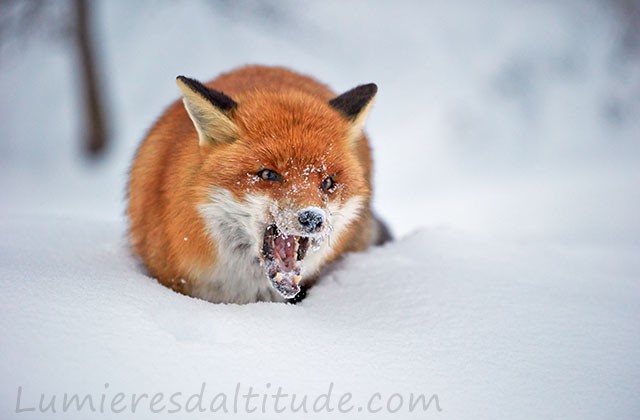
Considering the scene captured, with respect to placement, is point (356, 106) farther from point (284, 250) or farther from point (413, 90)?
point (413, 90)

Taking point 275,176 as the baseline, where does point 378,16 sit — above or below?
above

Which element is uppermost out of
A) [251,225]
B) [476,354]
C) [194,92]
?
[194,92]

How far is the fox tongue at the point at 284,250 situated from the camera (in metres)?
2.83

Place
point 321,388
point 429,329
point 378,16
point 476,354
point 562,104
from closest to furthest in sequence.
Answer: point 321,388 < point 476,354 < point 429,329 < point 562,104 < point 378,16

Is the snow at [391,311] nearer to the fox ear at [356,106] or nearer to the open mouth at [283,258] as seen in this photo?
the open mouth at [283,258]

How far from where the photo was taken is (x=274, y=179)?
278 cm

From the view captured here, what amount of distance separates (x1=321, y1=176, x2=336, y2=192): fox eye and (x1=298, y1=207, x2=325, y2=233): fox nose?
1.07 feet

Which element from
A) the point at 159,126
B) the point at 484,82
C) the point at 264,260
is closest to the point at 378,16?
the point at 484,82

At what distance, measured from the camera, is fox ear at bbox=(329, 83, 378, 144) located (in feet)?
10.7

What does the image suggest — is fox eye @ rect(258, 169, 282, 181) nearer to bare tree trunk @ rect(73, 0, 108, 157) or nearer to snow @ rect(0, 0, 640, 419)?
snow @ rect(0, 0, 640, 419)

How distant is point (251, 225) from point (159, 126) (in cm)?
131

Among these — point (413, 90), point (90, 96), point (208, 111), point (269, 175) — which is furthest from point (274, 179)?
point (413, 90)

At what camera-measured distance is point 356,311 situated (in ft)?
9.46

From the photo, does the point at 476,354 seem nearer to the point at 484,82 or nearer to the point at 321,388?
the point at 321,388
